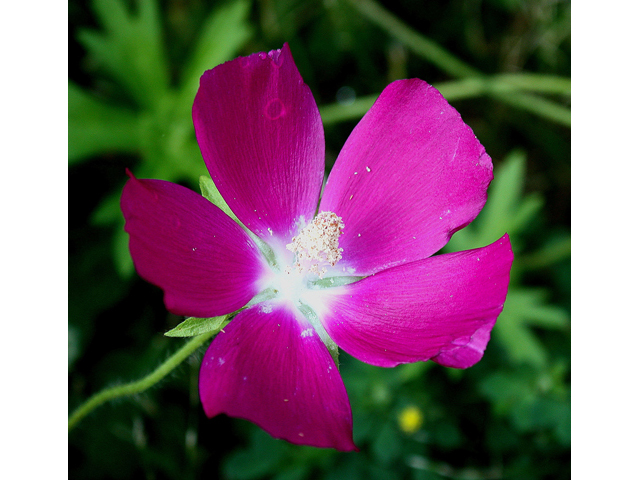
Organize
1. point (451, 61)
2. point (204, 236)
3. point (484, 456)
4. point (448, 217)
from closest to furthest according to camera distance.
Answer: point (204, 236) < point (448, 217) < point (484, 456) < point (451, 61)

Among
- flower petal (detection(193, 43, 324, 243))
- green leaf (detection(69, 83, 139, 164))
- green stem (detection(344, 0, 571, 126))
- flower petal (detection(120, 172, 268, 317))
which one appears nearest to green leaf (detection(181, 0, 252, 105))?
green leaf (detection(69, 83, 139, 164))

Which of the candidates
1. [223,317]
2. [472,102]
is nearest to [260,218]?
[223,317]

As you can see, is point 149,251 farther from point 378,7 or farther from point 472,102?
point 472,102

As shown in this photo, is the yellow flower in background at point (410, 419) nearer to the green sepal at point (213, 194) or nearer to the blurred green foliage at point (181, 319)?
the blurred green foliage at point (181, 319)

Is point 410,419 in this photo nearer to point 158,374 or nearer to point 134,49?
point 158,374

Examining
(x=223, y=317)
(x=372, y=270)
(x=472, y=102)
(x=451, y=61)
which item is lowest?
(x=472, y=102)

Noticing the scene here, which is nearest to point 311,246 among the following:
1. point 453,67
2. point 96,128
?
point 96,128

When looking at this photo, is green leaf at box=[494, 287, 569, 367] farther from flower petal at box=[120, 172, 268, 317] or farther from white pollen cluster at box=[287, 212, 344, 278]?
flower petal at box=[120, 172, 268, 317]
